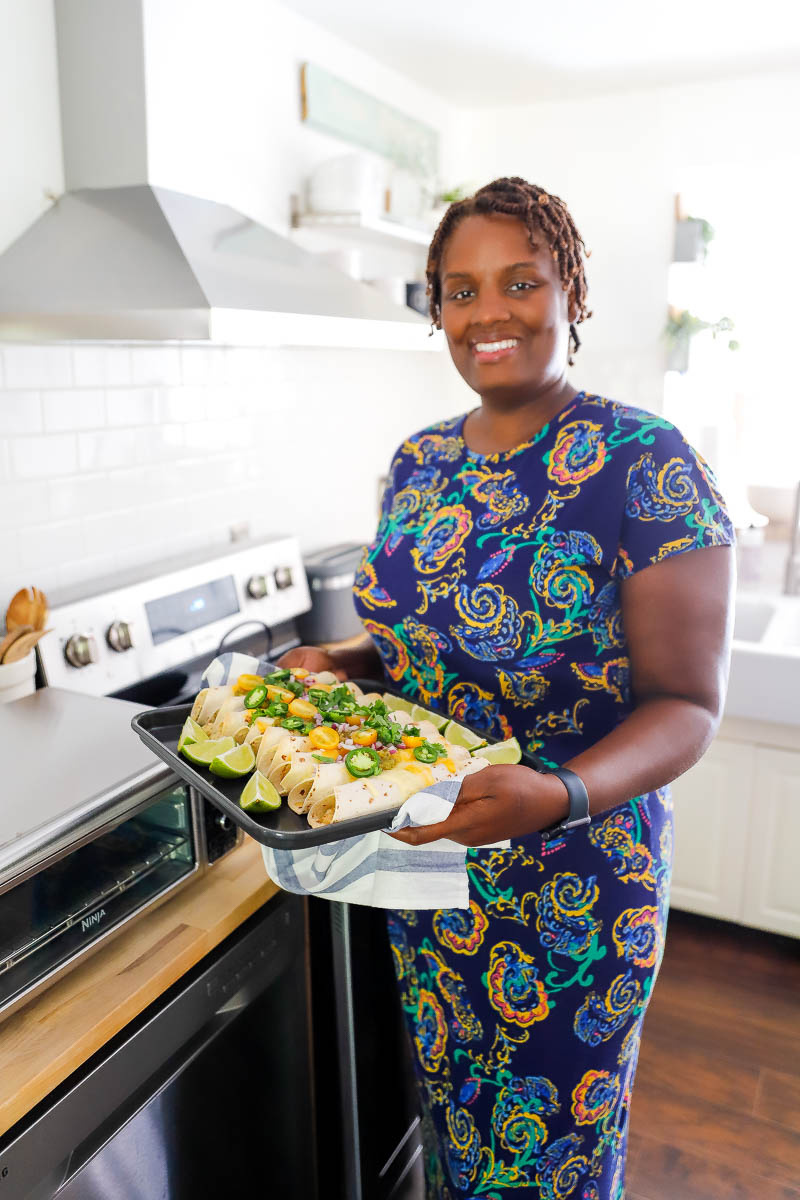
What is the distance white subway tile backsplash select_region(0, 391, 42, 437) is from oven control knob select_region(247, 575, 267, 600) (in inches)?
22.5

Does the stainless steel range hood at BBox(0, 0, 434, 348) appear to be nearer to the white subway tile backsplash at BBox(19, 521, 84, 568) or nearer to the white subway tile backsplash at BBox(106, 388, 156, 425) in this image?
the white subway tile backsplash at BBox(106, 388, 156, 425)

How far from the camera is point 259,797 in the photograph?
3.33 feet

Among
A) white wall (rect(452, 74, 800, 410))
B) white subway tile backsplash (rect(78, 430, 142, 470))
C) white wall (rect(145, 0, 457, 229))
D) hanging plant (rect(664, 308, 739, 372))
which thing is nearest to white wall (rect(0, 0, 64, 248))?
white wall (rect(145, 0, 457, 229))

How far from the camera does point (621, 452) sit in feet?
3.70

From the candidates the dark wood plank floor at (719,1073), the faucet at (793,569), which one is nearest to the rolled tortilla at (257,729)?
the dark wood plank floor at (719,1073)

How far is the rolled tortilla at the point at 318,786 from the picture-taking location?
1020 millimetres

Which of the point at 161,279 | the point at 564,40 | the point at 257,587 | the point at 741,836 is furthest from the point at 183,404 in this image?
the point at 741,836

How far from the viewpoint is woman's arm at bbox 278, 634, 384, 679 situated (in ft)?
4.62

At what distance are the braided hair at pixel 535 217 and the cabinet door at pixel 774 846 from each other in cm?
139

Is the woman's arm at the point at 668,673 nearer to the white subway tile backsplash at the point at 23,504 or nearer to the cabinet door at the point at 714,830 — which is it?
the white subway tile backsplash at the point at 23,504

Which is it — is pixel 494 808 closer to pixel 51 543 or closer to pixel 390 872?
pixel 390 872

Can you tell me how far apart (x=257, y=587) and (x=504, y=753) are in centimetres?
108

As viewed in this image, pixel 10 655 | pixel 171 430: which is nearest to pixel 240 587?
pixel 171 430

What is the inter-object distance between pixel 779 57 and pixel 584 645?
1974 millimetres
